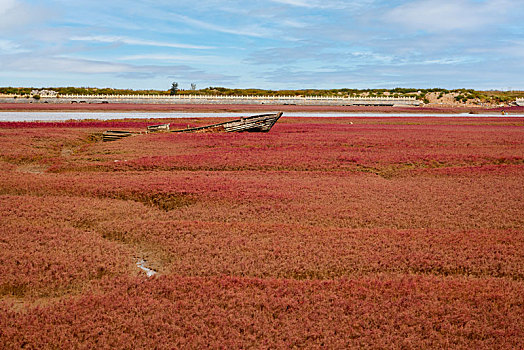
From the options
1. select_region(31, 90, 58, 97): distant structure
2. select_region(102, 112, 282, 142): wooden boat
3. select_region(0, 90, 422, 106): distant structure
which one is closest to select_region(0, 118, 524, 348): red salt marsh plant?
select_region(102, 112, 282, 142): wooden boat

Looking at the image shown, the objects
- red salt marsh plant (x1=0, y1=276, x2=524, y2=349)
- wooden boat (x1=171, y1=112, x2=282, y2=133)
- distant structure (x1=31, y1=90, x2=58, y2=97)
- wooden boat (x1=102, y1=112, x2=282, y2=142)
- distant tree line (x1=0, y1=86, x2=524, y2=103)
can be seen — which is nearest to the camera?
red salt marsh plant (x1=0, y1=276, x2=524, y2=349)

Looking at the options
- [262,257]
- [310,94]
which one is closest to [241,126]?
[262,257]

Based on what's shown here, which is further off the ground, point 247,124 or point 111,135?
point 247,124

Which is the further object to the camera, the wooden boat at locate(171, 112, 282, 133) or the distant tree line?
the distant tree line

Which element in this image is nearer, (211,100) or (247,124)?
(247,124)

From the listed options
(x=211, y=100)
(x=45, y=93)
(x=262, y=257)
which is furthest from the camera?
(x=45, y=93)

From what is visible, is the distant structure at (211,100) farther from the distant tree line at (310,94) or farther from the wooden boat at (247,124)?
the wooden boat at (247,124)

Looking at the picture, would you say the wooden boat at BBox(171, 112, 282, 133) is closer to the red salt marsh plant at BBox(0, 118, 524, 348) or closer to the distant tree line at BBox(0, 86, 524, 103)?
the red salt marsh plant at BBox(0, 118, 524, 348)

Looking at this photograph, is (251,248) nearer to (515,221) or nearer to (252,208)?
(252,208)

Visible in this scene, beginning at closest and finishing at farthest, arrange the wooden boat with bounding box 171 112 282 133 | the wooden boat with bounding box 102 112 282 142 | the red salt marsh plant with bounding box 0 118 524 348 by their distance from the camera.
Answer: the red salt marsh plant with bounding box 0 118 524 348 < the wooden boat with bounding box 102 112 282 142 < the wooden boat with bounding box 171 112 282 133

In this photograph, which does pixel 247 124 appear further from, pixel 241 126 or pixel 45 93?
pixel 45 93

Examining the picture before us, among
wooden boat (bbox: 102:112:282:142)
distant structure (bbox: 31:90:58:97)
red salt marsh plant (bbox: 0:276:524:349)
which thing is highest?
distant structure (bbox: 31:90:58:97)

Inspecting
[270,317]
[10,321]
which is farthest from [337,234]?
[10,321]
